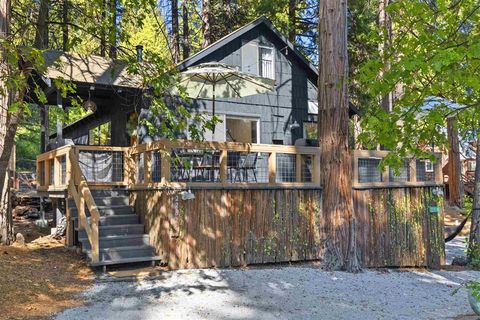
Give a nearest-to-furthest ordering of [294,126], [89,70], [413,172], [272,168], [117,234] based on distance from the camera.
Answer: [117,234]
[272,168]
[413,172]
[89,70]
[294,126]

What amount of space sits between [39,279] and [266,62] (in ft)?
30.0

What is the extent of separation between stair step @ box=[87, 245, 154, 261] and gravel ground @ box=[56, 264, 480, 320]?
2.38 ft

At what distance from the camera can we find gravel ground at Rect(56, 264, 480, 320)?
17.4 ft

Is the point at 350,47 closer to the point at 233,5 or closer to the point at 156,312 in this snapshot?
the point at 233,5

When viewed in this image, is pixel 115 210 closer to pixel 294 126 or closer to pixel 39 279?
pixel 39 279

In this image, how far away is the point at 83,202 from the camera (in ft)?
25.9

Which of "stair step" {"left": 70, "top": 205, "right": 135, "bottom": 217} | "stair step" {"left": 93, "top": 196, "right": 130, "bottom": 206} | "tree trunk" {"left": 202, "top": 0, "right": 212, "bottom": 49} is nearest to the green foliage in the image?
"stair step" {"left": 70, "top": 205, "right": 135, "bottom": 217}

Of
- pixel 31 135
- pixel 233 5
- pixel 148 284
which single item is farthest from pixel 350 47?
pixel 31 135

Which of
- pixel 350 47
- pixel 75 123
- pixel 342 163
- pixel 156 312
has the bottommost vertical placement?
pixel 156 312

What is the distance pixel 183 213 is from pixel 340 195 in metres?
2.84

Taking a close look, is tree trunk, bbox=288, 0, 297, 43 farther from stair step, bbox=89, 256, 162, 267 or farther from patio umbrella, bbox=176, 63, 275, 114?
stair step, bbox=89, 256, 162, 267

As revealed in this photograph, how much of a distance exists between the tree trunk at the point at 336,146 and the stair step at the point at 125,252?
322 cm

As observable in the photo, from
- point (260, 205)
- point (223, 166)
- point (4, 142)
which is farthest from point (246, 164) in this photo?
point (4, 142)

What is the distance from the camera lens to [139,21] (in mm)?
7613
